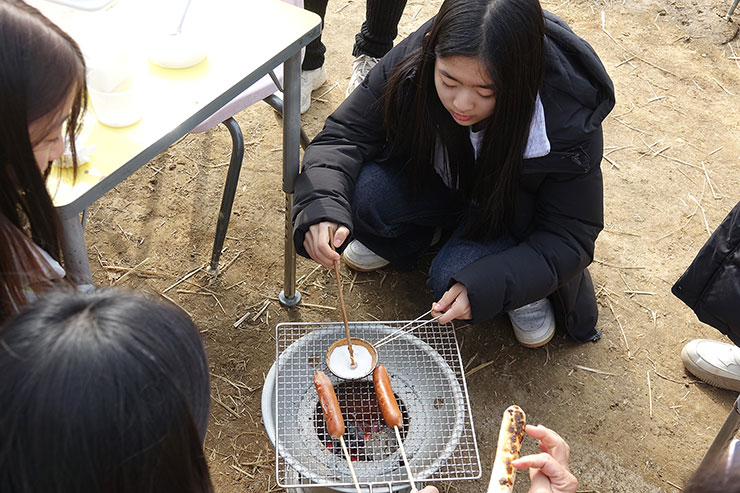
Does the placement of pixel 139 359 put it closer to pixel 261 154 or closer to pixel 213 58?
pixel 213 58

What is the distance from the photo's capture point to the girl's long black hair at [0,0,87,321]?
1188mm

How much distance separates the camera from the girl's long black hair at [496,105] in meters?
1.76

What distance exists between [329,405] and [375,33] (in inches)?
79.0

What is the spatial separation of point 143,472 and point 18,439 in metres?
0.15

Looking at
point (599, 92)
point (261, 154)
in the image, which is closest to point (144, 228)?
point (261, 154)

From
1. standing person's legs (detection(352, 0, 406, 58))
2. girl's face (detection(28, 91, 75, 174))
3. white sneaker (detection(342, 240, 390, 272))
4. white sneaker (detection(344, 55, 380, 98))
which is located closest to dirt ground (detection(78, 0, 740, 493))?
white sneaker (detection(342, 240, 390, 272))

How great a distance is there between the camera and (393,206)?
2475mm

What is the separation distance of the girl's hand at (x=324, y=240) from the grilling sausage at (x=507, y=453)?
2.20ft

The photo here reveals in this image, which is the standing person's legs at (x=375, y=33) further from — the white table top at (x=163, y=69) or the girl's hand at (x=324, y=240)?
the girl's hand at (x=324, y=240)

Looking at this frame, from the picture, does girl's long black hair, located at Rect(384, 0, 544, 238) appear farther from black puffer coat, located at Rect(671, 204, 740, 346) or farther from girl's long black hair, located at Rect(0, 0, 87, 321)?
girl's long black hair, located at Rect(0, 0, 87, 321)

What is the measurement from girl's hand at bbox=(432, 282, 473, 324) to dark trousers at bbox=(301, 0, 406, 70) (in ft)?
4.94

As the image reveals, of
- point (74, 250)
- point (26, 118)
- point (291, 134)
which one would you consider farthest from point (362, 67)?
point (26, 118)

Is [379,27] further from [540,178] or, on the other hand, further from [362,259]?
[540,178]

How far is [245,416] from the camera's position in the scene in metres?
2.33
